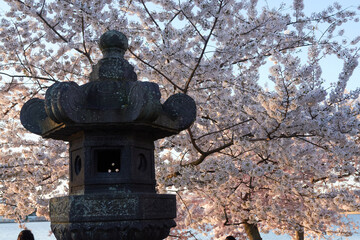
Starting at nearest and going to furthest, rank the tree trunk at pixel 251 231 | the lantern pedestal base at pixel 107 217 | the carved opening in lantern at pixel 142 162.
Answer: the lantern pedestal base at pixel 107 217 → the carved opening in lantern at pixel 142 162 → the tree trunk at pixel 251 231

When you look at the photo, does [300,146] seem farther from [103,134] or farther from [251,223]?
[103,134]

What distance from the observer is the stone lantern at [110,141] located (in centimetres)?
375

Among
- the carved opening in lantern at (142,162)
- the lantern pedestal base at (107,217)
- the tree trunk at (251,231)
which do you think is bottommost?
the tree trunk at (251,231)

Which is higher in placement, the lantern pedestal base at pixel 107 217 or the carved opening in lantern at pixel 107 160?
the carved opening in lantern at pixel 107 160

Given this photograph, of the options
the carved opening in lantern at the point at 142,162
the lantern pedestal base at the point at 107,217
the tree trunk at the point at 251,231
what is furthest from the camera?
the tree trunk at the point at 251,231

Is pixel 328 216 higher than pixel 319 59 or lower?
lower

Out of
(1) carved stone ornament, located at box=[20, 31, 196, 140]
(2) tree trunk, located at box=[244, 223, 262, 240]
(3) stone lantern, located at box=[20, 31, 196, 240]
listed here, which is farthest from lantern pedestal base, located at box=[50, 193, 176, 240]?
(2) tree trunk, located at box=[244, 223, 262, 240]

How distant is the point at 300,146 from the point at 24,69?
5.95m

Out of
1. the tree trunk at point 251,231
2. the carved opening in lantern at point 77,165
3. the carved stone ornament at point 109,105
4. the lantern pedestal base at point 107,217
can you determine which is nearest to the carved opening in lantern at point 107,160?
the carved opening in lantern at point 77,165

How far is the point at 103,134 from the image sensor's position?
406 centimetres

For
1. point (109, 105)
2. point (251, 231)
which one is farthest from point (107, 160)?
point (251, 231)

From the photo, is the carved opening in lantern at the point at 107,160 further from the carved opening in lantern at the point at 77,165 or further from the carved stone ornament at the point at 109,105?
the carved stone ornament at the point at 109,105

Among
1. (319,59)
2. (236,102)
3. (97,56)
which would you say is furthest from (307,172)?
(97,56)

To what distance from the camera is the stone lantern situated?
3.75 metres
